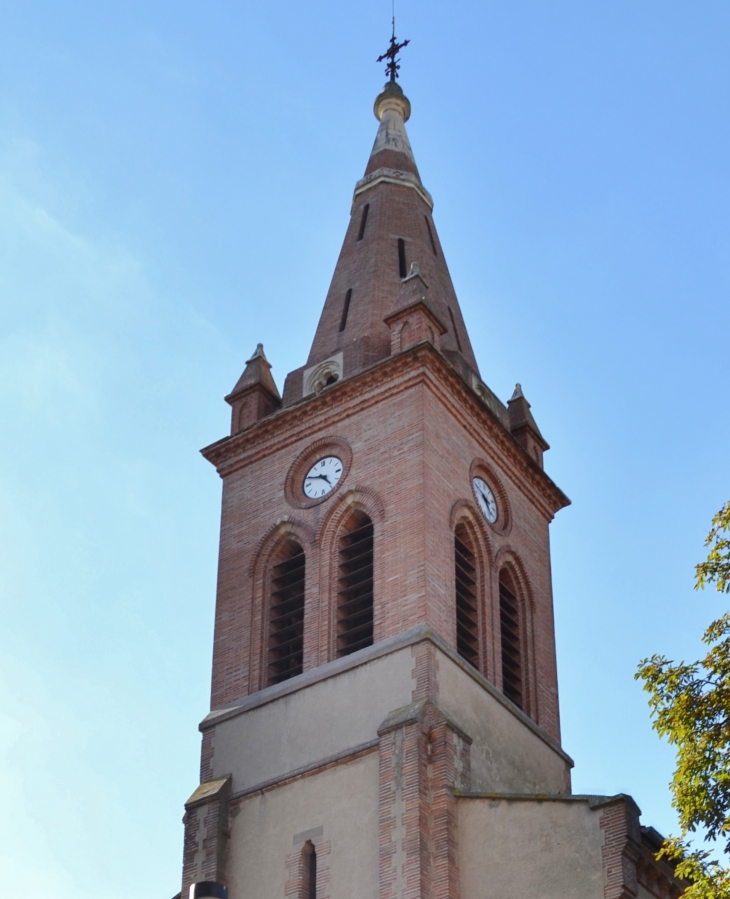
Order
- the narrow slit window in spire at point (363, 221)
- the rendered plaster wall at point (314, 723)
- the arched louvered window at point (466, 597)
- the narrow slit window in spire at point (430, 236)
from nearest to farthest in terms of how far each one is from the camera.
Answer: the rendered plaster wall at point (314, 723)
the arched louvered window at point (466, 597)
the narrow slit window in spire at point (363, 221)
the narrow slit window in spire at point (430, 236)

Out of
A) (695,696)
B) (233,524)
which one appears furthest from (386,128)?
(695,696)

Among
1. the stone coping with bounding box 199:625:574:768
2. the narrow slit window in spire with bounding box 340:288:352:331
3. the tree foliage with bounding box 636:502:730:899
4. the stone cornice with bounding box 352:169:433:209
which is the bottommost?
the tree foliage with bounding box 636:502:730:899

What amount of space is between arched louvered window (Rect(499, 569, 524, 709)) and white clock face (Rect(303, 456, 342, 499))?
3.95 metres

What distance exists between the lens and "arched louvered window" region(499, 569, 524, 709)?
1364 inches

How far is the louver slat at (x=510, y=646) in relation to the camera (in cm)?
3462

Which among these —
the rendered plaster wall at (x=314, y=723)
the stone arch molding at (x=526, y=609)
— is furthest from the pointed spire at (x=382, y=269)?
the rendered plaster wall at (x=314, y=723)

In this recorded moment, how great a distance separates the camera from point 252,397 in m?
38.3

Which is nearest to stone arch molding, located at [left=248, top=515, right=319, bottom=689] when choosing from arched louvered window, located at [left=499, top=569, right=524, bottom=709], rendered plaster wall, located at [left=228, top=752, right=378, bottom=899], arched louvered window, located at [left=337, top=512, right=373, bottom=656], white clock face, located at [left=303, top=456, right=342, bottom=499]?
arched louvered window, located at [left=337, top=512, right=373, bottom=656]

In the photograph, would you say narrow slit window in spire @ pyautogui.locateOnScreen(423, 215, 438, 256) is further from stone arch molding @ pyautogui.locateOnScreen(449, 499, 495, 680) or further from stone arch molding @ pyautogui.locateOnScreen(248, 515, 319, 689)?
stone arch molding @ pyautogui.locateOnScreen(248, 515, 319, 689)

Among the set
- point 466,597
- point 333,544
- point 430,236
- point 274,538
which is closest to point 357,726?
point 466,597

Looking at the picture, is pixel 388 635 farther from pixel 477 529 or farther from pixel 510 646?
pixel 510 646

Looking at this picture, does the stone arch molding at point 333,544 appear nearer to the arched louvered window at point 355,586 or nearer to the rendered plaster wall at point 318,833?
the arched louvered window at point 355,586

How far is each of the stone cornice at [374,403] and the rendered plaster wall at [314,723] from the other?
622 centimetres

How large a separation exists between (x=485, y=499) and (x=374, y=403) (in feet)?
9.78
